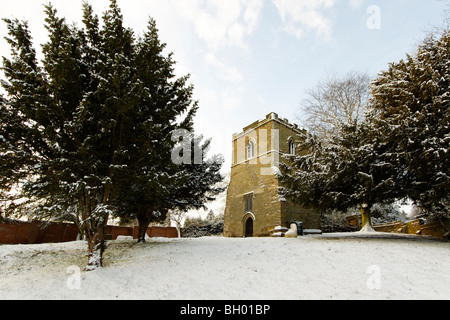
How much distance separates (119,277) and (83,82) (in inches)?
225

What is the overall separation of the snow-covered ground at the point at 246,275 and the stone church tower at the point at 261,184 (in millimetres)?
8798

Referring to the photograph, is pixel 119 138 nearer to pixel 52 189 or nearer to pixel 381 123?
pixel 52 189

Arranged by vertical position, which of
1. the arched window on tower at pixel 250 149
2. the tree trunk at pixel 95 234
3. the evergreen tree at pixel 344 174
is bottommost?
the tree trunk at pixel 95 234

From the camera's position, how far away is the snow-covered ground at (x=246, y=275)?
4332 millimetres

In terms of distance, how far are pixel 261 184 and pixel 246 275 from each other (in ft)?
42.2

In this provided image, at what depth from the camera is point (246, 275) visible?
207 inches

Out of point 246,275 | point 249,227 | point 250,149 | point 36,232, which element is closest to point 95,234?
point 246,275

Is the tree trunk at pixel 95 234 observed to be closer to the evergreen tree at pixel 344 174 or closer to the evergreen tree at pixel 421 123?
the evergreen tree at pixel 344 174

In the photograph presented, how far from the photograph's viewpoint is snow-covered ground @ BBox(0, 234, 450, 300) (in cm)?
433

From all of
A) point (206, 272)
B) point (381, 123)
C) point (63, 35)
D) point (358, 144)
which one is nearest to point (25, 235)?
point (63, 35)

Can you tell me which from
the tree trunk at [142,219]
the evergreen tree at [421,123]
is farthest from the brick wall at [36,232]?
the evergreen tree at [421,123]

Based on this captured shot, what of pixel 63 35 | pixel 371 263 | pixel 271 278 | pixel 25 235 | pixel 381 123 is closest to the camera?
pixel 271 278

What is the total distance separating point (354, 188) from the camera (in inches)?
368

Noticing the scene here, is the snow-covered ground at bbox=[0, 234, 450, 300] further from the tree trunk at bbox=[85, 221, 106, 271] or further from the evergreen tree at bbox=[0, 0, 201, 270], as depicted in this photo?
the evergreen tree at bbox=[0, 0, 201, 270]
